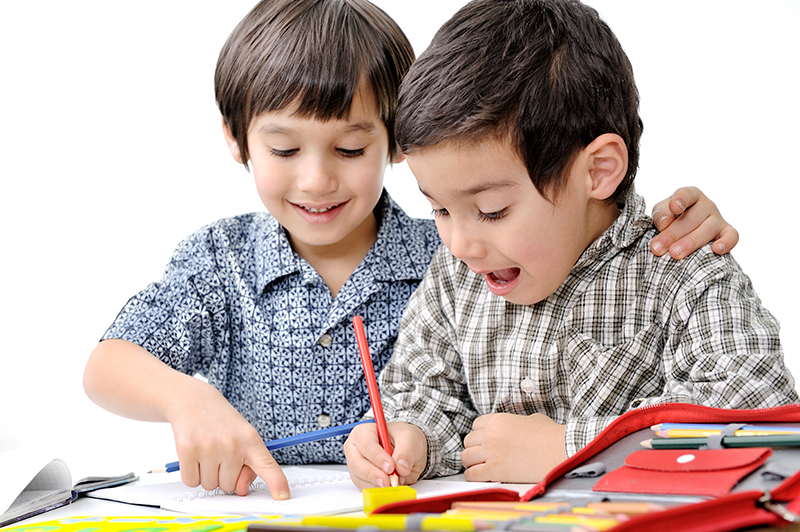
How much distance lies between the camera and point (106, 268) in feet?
4.93

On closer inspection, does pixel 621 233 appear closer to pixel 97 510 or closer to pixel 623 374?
pixel 623 374

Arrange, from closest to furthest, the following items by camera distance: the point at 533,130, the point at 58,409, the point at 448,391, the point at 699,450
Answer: the point at 699,450
the point at 533,130
the point at 448,391
the point at 58,409

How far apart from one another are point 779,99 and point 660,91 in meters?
0.22

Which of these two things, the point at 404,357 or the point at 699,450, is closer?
the point at 699,450

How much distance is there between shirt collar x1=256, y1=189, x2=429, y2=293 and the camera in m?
0.96

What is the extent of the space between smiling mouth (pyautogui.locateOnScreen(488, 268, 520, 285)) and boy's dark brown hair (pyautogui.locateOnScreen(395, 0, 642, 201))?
0.32ft

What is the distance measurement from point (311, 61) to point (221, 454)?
434mm

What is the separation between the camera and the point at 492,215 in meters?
0.69

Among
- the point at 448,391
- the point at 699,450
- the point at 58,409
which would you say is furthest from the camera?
the point at 58,409

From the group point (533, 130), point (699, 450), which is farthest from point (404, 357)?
point (699, 450)

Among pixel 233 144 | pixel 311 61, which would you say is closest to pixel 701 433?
pixel 311 61

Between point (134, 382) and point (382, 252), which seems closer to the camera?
point (134, 382)

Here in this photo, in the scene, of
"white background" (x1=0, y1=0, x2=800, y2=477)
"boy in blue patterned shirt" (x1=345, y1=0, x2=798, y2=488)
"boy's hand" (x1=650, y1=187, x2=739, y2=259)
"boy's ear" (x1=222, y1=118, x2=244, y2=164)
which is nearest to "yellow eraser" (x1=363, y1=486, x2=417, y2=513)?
"boy in blue patterned shirt" (x1=345, y1=0, x2=798, y2=488)

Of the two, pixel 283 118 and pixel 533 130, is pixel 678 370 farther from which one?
pixel 283 118
